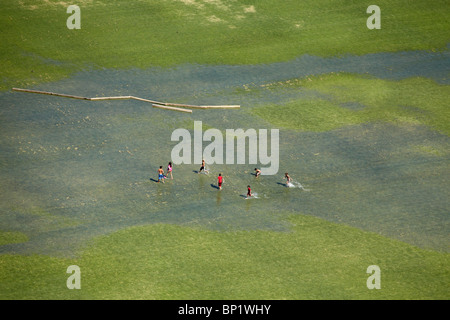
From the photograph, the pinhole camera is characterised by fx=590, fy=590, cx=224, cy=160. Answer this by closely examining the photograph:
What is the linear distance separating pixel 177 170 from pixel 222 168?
13.4ft

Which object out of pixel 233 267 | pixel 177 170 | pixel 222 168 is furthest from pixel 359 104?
pixel 233 267

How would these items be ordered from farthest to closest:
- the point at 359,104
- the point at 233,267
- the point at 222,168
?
the point at 359,104
the point at 222,168
the point at 233,267

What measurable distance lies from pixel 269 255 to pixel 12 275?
1811 centimetres

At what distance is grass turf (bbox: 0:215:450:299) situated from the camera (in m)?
40.0

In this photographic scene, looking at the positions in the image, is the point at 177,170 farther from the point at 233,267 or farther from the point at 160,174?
the point at 233,267

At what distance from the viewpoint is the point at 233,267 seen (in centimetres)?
4228

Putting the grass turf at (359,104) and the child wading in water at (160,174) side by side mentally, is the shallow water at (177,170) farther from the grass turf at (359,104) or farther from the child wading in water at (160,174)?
the grass turf at (359,104)

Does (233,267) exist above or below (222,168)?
below

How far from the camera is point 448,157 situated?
56688 mm

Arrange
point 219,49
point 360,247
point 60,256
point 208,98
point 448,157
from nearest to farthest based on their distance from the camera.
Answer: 1. point 60,256
2. point 360,247
3. point 448,157
4. point 208,98
5. point 219,49

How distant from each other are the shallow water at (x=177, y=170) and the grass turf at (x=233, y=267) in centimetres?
138

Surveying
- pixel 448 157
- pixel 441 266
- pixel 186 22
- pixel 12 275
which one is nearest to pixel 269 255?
pixel 441 266
